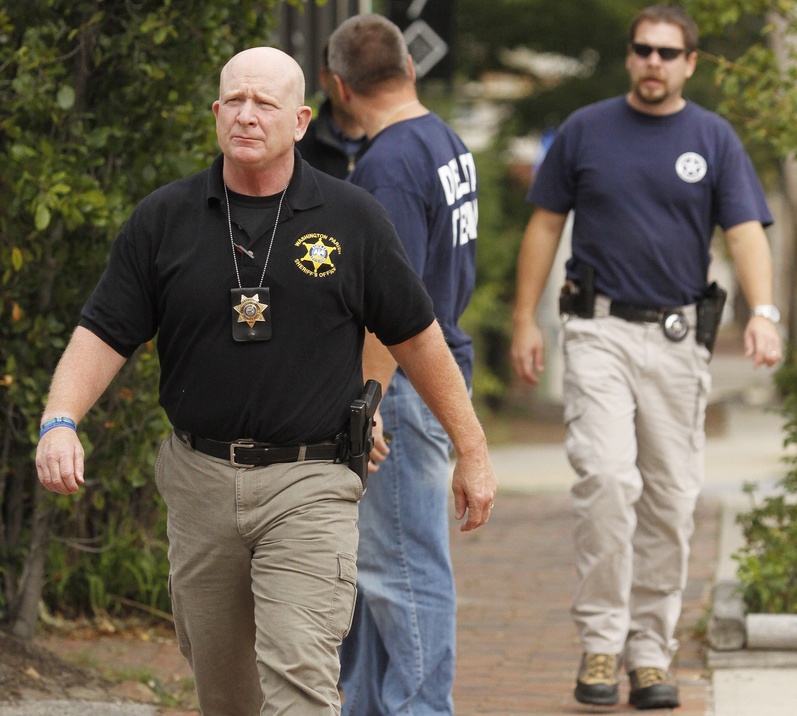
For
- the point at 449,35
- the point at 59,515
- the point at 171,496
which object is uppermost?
the point at 449,35

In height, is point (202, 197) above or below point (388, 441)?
above

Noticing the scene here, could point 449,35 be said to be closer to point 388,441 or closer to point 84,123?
point 84,123

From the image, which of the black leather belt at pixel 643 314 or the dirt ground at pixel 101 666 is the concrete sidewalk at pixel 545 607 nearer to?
the dirt ground at pixel 101 666

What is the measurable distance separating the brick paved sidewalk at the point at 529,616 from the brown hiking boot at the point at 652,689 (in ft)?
0.13

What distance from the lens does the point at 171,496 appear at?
139 inches

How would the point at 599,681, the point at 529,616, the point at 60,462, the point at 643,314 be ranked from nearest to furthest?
the point at 60,462 → the point at 599,681 → the point at 643,314 → the point at 529,616

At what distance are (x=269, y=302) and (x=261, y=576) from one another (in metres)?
0.60

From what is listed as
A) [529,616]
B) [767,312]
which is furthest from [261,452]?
[529,616]

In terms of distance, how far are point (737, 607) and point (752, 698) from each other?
62 centimetres

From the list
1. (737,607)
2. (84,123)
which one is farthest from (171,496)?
(737,607)

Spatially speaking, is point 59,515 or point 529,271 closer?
point 529,271

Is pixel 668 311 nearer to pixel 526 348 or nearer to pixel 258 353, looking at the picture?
pixel 526 348

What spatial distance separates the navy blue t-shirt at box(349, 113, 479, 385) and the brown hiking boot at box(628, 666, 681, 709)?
1242 mm

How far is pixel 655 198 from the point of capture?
5027 millimetres
